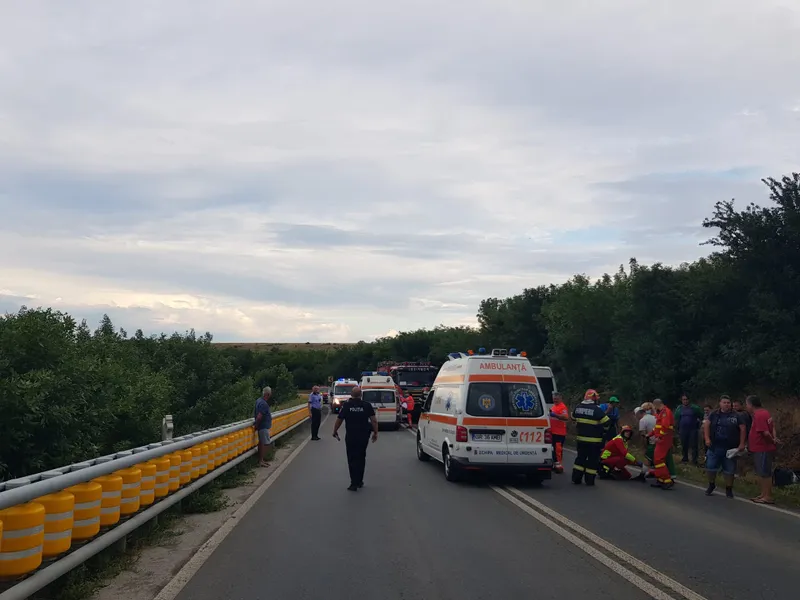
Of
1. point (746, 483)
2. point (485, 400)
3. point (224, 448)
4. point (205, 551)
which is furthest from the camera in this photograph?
point (746, 483)

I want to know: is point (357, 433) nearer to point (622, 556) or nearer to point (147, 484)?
point (147, 484)

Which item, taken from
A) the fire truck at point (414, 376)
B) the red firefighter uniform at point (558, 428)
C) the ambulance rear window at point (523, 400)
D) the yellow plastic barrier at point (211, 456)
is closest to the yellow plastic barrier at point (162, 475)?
the yellow plastic barrier at point (211, 456)

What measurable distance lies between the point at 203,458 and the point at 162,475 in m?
2.54

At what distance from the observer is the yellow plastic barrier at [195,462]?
35.7 ft

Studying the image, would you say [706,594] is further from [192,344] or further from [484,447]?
[192,344]

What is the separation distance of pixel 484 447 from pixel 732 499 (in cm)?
420

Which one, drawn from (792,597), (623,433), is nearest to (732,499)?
(623,433)

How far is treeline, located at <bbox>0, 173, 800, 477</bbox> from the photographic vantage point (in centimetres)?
1103

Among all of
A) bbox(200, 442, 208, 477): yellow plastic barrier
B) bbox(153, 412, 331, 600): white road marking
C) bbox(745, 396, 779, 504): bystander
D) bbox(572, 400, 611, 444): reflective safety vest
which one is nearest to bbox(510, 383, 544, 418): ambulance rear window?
bbox(572, 400, 611, 444): reflective safety vest

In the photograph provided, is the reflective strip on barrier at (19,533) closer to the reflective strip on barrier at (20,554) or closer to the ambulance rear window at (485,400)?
the reflective strip on barrier at (20,554)

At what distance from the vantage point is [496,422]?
14.0 meters

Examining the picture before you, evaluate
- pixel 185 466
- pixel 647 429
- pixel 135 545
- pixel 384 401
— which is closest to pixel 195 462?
pixel 185 466

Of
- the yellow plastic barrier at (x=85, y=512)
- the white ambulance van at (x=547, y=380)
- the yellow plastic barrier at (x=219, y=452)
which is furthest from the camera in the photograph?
the white ambulance van at (x=547, y=380)

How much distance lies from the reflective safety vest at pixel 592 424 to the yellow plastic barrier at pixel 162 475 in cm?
789
